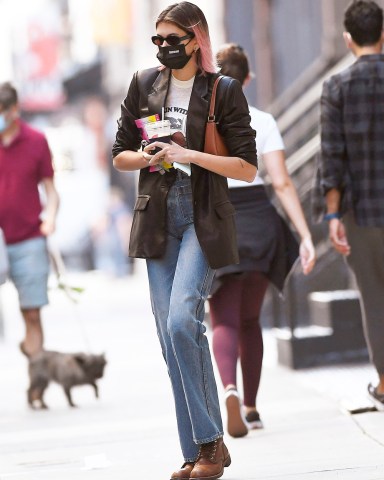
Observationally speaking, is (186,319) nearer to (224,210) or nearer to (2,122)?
(224,210)

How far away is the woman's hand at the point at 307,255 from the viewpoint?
21.4 feet

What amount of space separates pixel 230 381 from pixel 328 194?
113 centimetres

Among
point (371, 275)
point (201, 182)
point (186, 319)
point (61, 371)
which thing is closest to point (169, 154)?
point (201, 182)

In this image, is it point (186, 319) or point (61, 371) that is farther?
point (61, 371)

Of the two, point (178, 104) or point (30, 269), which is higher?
point (178, 104)

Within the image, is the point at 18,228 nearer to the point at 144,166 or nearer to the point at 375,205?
the point at 375,205

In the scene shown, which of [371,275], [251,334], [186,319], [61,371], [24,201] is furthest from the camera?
[61,371]

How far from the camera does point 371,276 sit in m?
6.86

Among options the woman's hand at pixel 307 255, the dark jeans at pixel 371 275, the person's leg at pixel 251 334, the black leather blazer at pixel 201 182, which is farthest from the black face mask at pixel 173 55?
the dark jeans at pixel 371 275

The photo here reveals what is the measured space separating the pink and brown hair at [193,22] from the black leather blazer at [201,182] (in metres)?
0.07

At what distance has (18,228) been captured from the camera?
8234 millimetres

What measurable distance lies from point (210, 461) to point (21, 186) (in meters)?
3.50

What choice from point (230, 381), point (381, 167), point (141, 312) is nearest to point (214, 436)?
point (230, 381)

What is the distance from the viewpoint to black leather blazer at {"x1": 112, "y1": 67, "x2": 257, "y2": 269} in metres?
5.12
